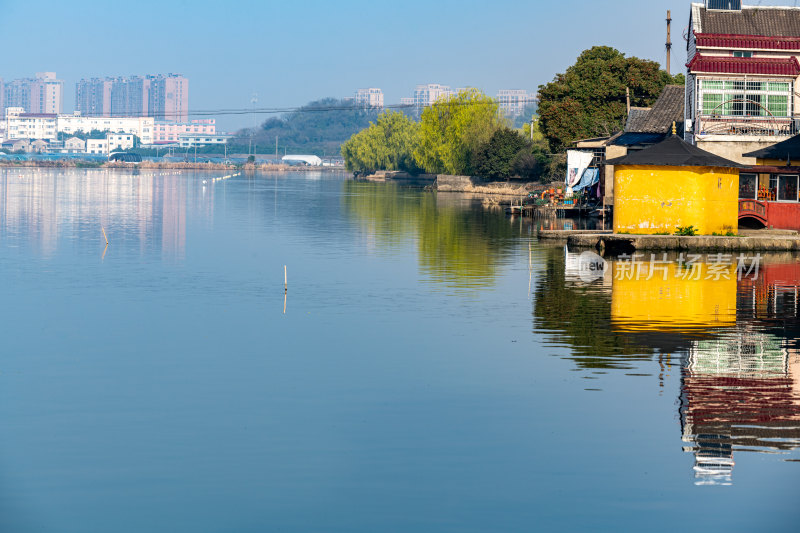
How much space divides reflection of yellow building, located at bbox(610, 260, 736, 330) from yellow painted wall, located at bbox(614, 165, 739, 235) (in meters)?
4.63

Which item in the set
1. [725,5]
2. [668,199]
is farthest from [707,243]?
[725,5]

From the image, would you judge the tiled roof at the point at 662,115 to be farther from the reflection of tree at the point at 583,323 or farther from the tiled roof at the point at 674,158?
the reflection of tree at the point at 583,323

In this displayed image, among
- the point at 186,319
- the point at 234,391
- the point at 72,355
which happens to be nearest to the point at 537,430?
the point at 234,391

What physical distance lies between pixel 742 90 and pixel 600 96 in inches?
1508

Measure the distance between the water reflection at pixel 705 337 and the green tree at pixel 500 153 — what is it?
70.4 m

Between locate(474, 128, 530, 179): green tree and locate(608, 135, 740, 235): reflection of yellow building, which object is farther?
locate(474, 128, 530, 179): green tree

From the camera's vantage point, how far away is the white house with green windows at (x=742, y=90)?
159ft

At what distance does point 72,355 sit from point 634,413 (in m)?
11.0

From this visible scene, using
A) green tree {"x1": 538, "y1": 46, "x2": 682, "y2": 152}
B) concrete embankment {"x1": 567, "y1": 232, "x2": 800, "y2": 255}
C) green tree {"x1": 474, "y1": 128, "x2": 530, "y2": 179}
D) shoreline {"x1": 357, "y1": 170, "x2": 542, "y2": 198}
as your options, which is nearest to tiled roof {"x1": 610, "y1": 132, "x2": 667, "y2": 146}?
concrete embankment {"x1": 567, "y1": 232, "x2": 800, "y2": 255}

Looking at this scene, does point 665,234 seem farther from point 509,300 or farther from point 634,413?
point 634,413

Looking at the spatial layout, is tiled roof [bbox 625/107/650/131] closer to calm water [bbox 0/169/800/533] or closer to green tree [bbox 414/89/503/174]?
calm water [bbox 0/169/800/533]

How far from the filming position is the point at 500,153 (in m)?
107

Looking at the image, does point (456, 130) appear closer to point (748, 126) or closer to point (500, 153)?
point (500, 153)

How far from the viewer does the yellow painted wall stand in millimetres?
41781
